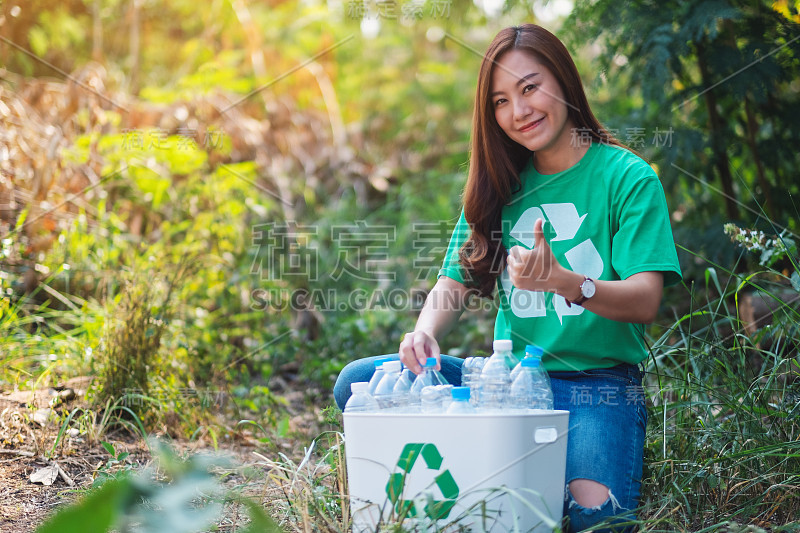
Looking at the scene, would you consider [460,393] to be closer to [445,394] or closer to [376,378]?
[445,394]

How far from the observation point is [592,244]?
2.11 m

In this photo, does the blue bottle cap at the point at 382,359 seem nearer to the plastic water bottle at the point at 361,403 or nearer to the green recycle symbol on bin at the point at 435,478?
the plastic water bottle at the point at 361,403

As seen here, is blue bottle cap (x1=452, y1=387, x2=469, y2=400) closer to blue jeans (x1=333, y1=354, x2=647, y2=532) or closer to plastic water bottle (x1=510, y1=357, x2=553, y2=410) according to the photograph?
plastic water bottle (x1=510, y1=357, x2=553, y2=410)

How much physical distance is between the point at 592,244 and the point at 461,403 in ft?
2.29

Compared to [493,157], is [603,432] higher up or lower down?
lower down

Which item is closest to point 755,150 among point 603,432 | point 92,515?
point 603,432

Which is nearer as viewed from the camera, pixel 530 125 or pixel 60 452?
pixel 530 125

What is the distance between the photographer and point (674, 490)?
6.84ft

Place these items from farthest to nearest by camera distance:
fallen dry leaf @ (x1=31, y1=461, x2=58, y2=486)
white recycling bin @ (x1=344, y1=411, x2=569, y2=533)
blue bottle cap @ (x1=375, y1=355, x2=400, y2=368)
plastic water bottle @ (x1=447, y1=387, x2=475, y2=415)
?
fallen dry leaf @ (x1=31, y1=461, x2=58, y2=486), blue bottle cap @ (x1=375, y1=355, x2=400, y2=368), plastic water bottle @ (x1=447, y1=387, x2=475, y2=415), white recycling bin @ (x1=344, y1=411, x2=569, y2=533)

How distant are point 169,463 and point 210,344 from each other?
3.00 metres

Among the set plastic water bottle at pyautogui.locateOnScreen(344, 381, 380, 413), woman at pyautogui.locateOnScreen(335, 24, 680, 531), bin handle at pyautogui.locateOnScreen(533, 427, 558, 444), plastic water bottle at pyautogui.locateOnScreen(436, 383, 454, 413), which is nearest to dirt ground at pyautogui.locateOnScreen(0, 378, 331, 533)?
plastic water bottle at pyautogui.locateOnScreen(344, 381, 380, 413)

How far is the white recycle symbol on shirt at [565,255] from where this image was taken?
6.89 feet

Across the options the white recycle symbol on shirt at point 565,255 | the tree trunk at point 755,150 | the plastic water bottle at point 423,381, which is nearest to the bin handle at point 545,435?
the plastic water bottle at point 423,381

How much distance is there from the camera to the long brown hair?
2176 mm
